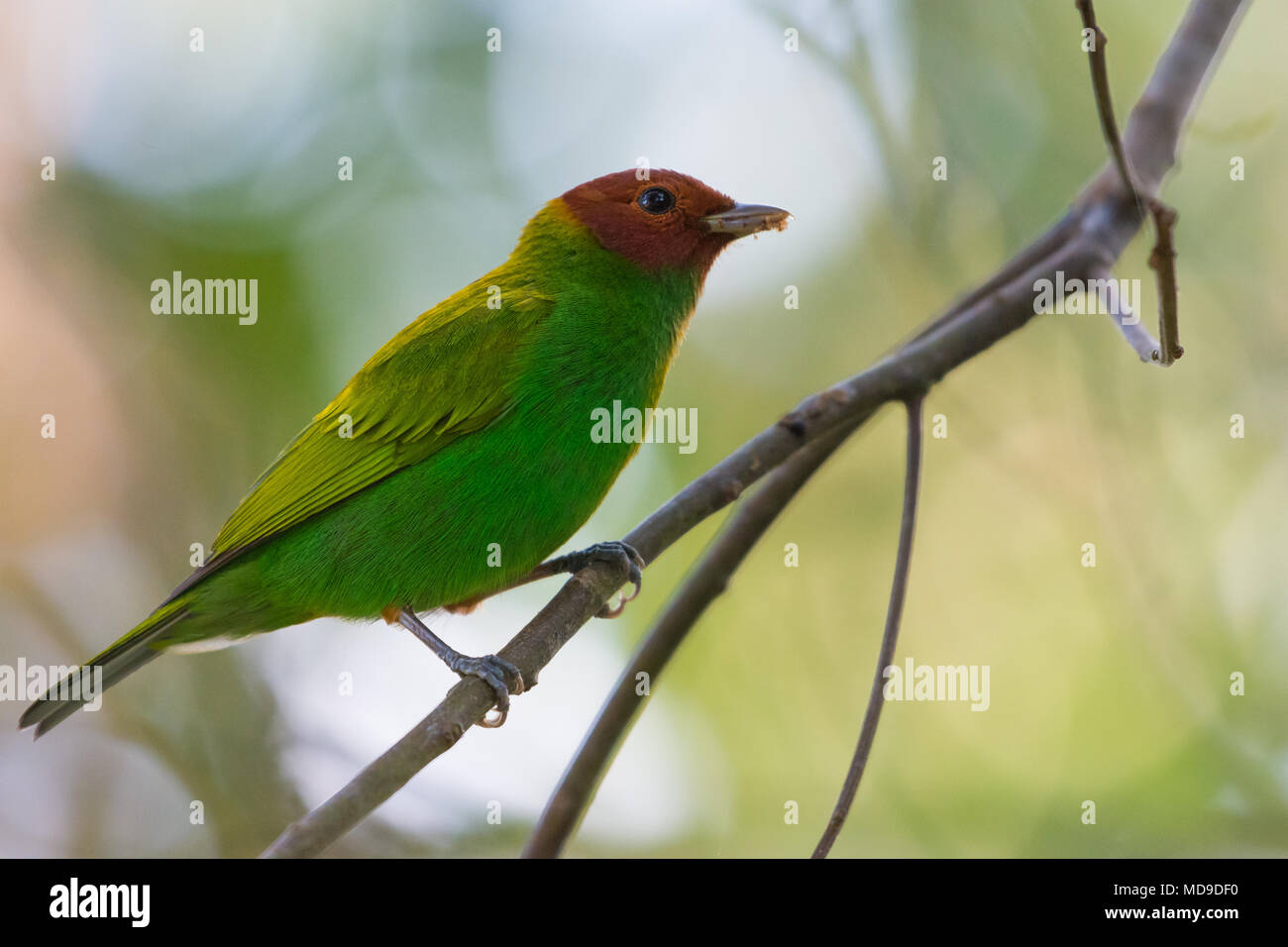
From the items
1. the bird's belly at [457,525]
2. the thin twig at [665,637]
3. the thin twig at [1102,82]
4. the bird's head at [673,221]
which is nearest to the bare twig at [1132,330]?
the thin twig at [1102,82]

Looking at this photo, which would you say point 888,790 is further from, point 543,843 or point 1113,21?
point 1113,21

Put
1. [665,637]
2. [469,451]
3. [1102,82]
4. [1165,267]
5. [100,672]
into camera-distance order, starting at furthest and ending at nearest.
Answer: [469,451], [100,672], [665,637], [1102,82], [1165,267]

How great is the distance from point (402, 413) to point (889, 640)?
94.3 inches

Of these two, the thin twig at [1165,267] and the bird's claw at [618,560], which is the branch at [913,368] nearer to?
the bird's claw at [618,560]

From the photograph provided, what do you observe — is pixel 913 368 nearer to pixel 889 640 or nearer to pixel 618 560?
pixel 889 640

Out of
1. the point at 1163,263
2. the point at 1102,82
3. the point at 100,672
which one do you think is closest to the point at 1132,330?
the point at 1163,263

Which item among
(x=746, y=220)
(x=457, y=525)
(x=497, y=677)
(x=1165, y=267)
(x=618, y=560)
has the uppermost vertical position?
(x=746, y=220)

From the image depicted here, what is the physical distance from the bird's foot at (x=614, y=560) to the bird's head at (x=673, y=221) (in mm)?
1327

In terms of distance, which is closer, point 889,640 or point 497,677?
point 889,640

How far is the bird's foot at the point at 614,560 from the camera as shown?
3847 mm

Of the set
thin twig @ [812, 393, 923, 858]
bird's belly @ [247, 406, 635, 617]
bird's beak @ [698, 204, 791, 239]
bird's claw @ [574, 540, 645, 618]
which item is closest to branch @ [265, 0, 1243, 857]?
bird's claw @ [574, 540, 645, 618]

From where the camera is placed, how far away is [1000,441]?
21.2 feet

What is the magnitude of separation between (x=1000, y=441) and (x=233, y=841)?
475cm

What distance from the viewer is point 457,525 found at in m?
4.52
